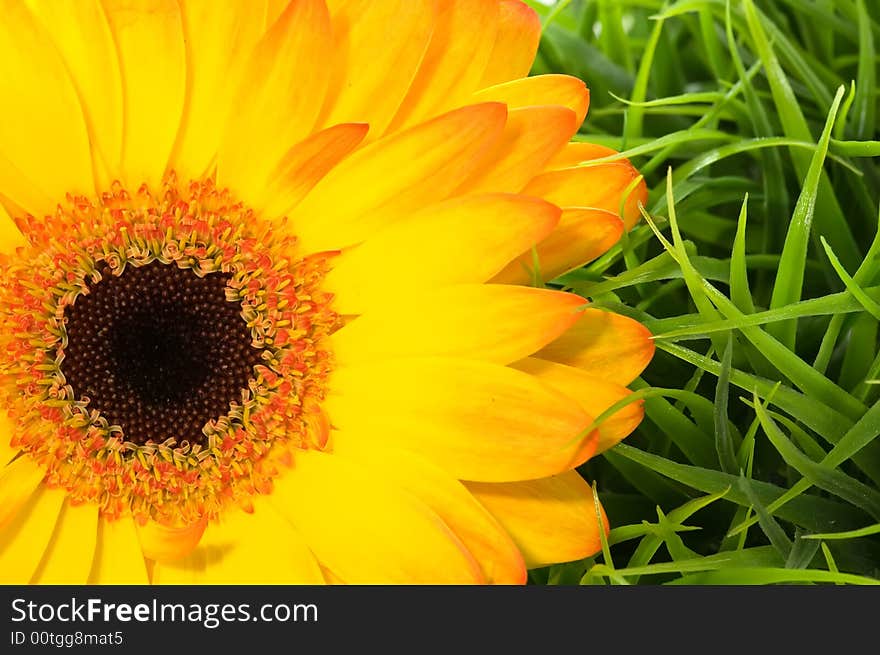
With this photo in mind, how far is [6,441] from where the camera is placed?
42 centimetres

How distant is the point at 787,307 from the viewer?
39 cm

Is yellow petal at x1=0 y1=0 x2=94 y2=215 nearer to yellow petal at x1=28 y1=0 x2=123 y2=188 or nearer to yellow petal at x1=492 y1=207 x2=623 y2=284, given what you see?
yellow petal at x1=28 y1=0 x2=123 y2=188

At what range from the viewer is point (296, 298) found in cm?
43

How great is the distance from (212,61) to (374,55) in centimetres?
6

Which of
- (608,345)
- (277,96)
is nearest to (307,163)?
(277,96)

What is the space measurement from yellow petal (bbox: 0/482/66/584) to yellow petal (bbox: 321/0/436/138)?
192 mm

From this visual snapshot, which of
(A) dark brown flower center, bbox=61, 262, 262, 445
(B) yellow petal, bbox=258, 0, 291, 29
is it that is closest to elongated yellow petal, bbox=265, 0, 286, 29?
(B) yellow petal, bbox=258, 0, 291, 29

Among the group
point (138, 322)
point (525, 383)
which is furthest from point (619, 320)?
point (138, 322)

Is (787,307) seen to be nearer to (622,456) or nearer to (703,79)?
(622,456)

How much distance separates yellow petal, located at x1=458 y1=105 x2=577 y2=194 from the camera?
0.39 m

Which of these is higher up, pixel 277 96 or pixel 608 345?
pixel 277 96

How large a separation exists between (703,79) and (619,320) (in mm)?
250

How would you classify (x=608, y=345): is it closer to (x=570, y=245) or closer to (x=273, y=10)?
(x=570, y=245)

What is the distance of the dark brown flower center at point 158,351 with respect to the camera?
43cm
